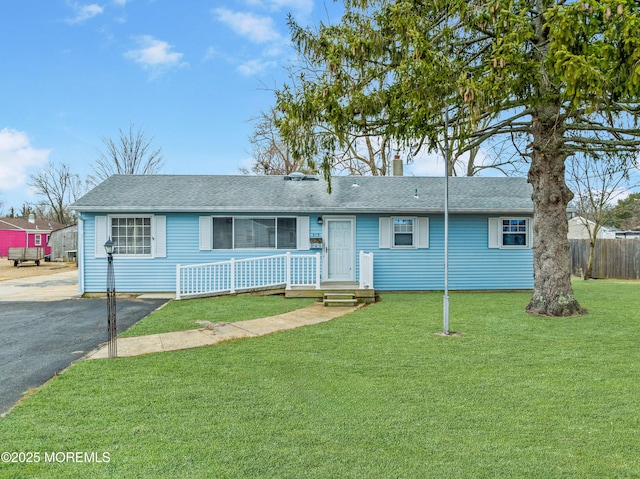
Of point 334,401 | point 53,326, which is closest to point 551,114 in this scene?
point 334,401

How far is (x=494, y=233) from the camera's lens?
42.0 ft

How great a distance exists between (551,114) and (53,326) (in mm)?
10094

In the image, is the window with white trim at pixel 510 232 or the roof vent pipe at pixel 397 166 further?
the roof vent pipe at pixel 397 166

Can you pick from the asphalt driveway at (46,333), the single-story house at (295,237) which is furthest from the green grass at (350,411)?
the single-story house at (295,237)

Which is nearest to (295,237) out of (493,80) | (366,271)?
(366,271)

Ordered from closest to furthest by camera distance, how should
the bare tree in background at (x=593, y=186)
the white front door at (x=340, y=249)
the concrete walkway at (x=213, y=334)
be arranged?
the concrete walkway at (x=213, y=334) → the white front door at (x=340, y=249) → the bare tree in background at (x=593, y=186)

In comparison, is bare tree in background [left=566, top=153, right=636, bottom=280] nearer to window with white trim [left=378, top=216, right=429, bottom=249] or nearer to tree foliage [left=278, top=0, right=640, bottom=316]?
window with white trim [left=378, top=216, right=429, bottom=249]

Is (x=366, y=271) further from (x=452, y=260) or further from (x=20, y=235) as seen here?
(x=20, y=235)

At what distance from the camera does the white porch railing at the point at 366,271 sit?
11102mm

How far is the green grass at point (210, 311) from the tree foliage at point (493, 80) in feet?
11.1

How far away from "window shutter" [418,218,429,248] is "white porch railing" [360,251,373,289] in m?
2.16

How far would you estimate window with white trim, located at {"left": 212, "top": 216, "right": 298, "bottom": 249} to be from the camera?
12.4 meters

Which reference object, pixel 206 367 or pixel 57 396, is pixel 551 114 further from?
pixel 57 396

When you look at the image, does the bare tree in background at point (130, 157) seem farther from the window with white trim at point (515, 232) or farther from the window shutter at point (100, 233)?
the window with white trim at point (515, 232)
